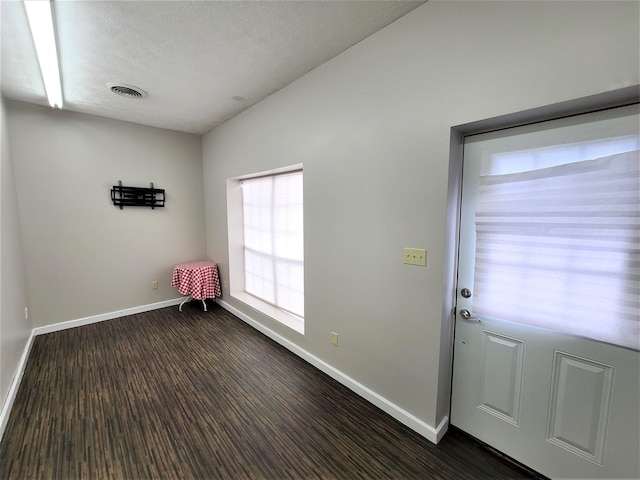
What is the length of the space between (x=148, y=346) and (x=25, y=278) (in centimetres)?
169

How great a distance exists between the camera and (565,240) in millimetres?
1357

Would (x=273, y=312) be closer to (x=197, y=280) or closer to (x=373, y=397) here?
(x=197, y=280)

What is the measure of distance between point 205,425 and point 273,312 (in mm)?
1519

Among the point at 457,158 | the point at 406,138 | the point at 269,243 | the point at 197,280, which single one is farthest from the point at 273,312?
the point at 457,158

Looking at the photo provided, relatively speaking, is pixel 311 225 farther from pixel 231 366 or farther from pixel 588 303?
pixel 588 303

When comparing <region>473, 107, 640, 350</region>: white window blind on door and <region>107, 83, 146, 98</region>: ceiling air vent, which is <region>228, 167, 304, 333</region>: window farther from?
<region>473, 107, 640, 350</region>: white window blind on door

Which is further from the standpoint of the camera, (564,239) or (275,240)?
(275,240)

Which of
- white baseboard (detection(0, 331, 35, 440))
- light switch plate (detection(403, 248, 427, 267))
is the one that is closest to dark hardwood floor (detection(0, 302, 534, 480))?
white baseboard (detection(0, 331, 35, 440))

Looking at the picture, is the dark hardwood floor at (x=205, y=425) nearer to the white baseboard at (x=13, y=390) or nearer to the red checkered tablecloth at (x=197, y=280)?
the white baseboard at (x=13, y=390)

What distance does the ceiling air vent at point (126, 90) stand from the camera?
2.63m

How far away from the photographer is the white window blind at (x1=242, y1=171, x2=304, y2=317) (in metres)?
2.99

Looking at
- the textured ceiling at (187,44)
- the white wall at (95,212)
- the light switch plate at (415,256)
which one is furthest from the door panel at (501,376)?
the white wall at (95,212)

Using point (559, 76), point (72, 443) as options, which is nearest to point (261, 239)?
point (72, 443)

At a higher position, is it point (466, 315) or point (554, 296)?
point (554, 296)
